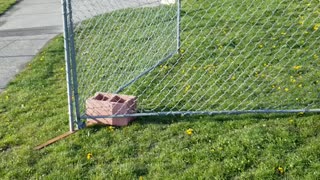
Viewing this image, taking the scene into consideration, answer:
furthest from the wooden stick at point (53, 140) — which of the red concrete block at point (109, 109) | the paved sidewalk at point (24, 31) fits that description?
the paved sidewalk at point (24, 31)

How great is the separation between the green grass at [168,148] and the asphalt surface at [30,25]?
194 centimetres

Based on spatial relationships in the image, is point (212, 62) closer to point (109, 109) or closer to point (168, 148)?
point (109, 109)

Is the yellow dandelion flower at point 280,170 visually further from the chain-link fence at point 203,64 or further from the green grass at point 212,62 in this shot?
the green grass at point 212,62

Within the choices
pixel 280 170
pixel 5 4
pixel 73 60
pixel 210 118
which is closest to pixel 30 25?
pixel 5 4

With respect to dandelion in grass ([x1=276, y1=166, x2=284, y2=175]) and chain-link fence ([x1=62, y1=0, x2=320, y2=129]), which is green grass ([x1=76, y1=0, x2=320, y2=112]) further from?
dandelion in grass ([x1=276, y1=166, x2=284, y2=175])

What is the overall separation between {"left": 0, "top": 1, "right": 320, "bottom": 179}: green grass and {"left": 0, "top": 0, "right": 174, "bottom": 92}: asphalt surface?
194 cm

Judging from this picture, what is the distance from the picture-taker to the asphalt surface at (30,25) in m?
7.38

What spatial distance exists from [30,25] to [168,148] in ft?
28.0

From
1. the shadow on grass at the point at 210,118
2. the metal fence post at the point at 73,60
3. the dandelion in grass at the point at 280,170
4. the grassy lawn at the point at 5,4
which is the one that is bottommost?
the grassy lawn at the point at 5,4

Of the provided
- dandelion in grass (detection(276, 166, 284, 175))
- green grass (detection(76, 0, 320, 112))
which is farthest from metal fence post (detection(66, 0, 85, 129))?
dandelion in grass (detection(276, 166, 284, 175))

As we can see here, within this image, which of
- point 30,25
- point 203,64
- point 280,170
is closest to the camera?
point 280,170

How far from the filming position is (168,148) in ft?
12.8

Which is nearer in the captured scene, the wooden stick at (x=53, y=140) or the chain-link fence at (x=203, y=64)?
the wooden stick at (x=53, y=140)

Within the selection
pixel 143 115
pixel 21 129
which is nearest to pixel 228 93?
pixel 143 115
